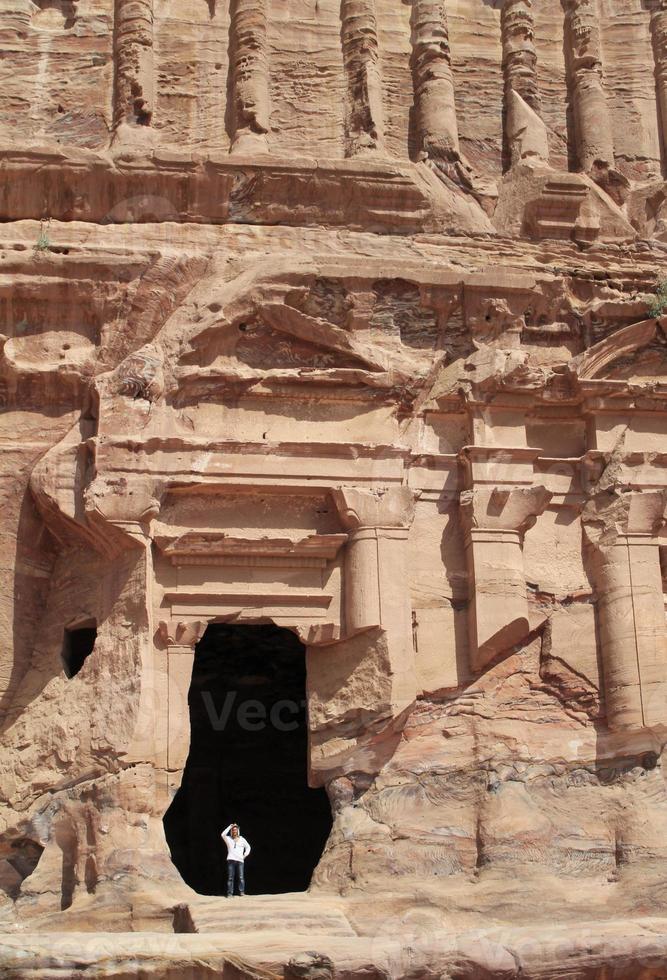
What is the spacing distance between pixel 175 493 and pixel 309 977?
431 centimetres

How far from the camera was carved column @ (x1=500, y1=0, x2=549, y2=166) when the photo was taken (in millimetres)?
15555

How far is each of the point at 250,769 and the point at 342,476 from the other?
16.1 ft

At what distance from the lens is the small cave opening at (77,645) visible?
1305 centimetres

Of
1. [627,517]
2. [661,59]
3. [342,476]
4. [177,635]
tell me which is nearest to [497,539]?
[627,517]

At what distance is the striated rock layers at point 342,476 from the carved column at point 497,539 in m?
0.03

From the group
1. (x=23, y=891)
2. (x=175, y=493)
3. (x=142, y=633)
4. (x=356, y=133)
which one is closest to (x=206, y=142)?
(x=356, y=133)

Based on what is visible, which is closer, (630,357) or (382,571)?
(382,571)

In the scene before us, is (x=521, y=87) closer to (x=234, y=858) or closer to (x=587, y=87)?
(x=587, y=87)

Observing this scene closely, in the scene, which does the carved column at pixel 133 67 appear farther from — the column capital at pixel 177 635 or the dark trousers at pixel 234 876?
the dark trousers at pixel 234 876

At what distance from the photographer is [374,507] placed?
514 inches

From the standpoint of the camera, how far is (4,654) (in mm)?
12961

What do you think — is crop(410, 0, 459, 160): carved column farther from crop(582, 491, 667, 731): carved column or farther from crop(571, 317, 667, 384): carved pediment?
crop(582, 491, 667, 731): carved column

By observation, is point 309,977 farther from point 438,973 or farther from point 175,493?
point 175,493

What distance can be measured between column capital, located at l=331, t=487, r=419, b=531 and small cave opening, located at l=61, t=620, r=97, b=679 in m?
2.28
